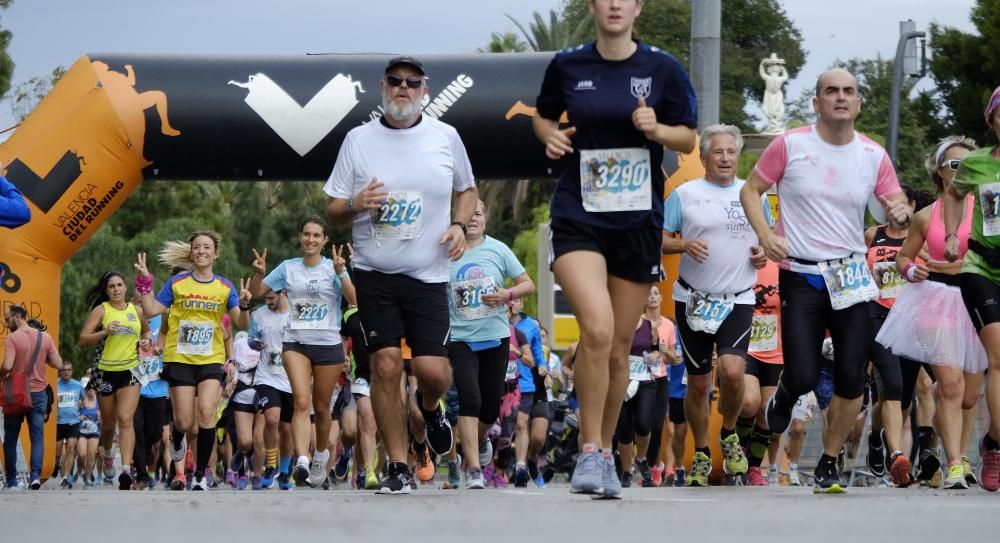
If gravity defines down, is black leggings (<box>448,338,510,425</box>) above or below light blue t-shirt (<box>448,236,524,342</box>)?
below

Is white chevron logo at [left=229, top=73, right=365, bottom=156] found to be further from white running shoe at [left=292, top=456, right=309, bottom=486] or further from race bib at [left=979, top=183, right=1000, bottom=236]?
race bib at [left=979, top=183, right=1000, bottom=236]

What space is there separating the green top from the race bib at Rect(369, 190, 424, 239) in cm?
304

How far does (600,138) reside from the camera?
822 centimetres

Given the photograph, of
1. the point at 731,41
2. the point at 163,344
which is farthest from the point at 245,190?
the point at 163,344

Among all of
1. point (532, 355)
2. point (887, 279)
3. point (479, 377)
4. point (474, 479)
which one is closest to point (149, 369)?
point (532, 355)

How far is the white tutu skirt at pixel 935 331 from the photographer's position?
10.7 metres

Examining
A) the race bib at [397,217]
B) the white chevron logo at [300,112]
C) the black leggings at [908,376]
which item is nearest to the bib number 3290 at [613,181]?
the race bib at [397,217]

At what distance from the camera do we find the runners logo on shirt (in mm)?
8227

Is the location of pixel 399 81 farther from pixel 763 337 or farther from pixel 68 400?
pixel 68 400

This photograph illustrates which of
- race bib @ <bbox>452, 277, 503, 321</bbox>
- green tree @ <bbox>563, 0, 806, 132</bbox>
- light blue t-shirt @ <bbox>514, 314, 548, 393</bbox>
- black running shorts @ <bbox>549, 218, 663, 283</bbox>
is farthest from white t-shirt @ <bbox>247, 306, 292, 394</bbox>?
green tree @ <bbox>563, 0, 806, 132</bbox>

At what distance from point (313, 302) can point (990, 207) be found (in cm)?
575

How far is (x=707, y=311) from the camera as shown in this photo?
11422mm

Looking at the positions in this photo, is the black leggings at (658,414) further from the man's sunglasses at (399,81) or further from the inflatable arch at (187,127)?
the man's sunglasses at (399,81)

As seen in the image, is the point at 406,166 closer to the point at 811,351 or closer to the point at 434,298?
the point at 434,298
